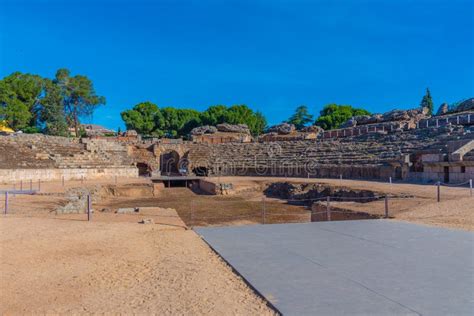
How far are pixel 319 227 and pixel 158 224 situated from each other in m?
4.16

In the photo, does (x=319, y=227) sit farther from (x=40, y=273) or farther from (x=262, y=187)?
(x=262, y=187)

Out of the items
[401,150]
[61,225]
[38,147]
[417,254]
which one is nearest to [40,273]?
[61,225]

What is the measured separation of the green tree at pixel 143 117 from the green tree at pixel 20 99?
16.1m

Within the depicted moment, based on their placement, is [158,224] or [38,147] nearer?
[158,224]

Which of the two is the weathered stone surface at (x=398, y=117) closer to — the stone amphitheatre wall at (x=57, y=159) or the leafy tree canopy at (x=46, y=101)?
the stone amphitheatre wall at (x=57, y=159)

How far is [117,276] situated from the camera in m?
5.07

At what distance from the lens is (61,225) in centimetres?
927

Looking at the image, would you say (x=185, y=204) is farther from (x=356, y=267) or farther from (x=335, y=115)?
(x=335, y=115)

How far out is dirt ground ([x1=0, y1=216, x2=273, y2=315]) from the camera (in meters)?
3.92

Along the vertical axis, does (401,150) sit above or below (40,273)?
above

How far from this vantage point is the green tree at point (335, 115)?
207 ft

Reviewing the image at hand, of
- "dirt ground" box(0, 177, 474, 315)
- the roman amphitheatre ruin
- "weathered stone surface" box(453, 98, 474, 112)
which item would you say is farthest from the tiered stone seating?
"weathered stone surface" box(453, 98, 474, 112)

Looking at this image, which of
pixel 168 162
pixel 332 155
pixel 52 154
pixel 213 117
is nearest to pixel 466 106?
pixel 332 155

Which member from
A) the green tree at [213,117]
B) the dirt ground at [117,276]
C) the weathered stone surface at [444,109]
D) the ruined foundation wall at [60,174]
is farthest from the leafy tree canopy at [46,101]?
the weathered stone surface at [444,109]
